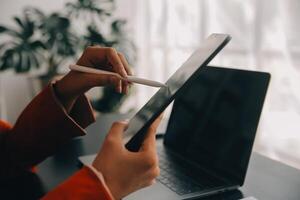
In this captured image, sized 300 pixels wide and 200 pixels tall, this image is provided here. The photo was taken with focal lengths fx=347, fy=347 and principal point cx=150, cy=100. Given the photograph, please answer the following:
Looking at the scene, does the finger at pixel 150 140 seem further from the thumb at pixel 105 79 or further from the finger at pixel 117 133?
the thumb at pixel 105 79

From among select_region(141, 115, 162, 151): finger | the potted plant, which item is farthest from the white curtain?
select_region(141, 115, 162, 151): finger

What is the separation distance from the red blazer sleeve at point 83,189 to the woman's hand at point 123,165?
0.04ft

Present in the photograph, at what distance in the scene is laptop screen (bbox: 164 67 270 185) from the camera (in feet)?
2.23

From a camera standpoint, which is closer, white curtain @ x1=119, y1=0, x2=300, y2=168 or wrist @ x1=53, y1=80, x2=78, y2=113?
wrist @ x1=53, y1=80, x2=78, y2=113

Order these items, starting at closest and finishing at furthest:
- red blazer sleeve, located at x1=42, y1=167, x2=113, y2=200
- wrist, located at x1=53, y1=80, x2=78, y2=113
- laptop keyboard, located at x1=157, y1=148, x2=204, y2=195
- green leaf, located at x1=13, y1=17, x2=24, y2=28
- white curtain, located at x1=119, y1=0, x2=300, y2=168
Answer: red blazer sleeve, located at x1=42, y1=167, x2=113, y2=200, laptop keyboard, located at x1=157, y1=148, x2=204, y2=195, wrist, located at x1=53, y1=80, x2=78, y2=113, white curtain, located at x1=119, y1=0, x2=300, y2=168, green leaf, located at x1=13, y1=17, x2=24, y2=28

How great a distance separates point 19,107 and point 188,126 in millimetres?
1970

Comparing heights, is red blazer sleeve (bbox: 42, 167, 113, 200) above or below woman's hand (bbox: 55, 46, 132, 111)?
below

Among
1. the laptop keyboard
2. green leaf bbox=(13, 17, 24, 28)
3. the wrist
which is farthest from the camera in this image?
green leaf bbox=(13, 17, 24, 28)

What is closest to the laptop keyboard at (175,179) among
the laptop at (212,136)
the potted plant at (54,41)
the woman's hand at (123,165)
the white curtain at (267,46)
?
the laptop at (212,136)

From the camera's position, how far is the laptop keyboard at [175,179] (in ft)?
2.15

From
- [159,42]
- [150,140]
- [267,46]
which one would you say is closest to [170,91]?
[150,140]

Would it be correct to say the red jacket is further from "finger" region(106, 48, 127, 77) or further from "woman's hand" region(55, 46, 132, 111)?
"finger" region(106, 48, 127, 77)

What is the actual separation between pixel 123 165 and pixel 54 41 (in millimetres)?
1858

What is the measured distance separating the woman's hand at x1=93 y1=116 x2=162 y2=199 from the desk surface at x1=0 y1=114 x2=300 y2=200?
7.9 inches
